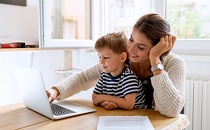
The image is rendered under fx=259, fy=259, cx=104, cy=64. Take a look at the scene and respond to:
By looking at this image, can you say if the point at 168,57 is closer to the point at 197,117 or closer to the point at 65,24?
the point at 197,117

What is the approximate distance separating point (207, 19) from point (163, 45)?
103 cm

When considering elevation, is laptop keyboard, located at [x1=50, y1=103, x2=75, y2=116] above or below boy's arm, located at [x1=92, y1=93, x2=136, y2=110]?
below

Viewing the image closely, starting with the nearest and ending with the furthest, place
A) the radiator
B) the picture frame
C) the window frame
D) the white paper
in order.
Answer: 1. the white paper
2. the radiator
3. the window frame
4. the picture frame

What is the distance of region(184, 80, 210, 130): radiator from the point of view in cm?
186

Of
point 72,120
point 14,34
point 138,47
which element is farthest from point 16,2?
point 72,120

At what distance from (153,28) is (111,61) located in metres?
0.26

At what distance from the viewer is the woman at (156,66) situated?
1.15 meters

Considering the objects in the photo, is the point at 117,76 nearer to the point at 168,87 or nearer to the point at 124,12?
the point at 168,87

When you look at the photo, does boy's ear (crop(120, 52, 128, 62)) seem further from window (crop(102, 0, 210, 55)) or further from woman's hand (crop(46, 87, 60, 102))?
window (crop(102, 0, 210, 55))

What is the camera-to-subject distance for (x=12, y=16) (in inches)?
94.0

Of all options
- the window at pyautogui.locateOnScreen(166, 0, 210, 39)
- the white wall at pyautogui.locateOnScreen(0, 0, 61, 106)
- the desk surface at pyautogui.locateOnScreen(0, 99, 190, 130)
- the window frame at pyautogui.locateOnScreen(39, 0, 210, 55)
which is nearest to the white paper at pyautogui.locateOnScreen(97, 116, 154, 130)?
the desk surface at pyautogui.locateOnScreen(0, 99, 190, 130)

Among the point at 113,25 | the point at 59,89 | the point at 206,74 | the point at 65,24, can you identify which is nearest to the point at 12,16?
the point at 65,24

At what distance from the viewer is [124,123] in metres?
1.04

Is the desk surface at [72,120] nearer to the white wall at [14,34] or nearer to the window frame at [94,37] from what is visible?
the window frame at [94,37]
